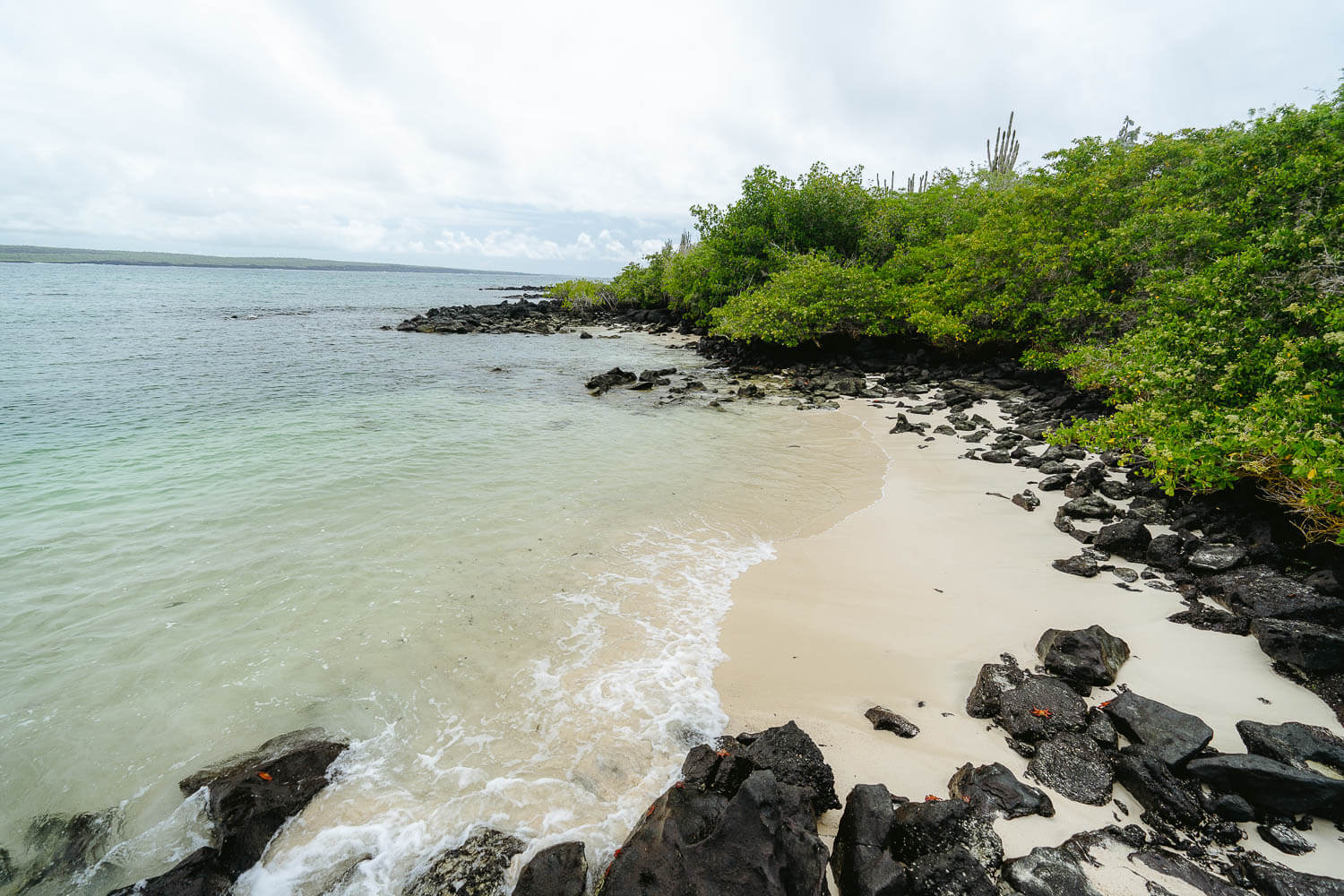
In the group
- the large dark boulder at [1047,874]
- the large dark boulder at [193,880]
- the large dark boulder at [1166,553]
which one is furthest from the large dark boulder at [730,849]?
the large dark boulder at [1166,553]

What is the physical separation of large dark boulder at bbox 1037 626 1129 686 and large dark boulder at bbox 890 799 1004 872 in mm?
2178

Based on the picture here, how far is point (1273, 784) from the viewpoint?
11.7 ft

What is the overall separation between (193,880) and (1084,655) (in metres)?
7.31

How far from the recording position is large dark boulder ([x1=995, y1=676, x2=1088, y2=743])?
4445 mm

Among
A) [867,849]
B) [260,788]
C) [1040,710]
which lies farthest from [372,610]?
[1040,710]

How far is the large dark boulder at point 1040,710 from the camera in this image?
445 centimetres

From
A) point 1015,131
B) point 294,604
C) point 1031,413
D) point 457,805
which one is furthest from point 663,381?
point 1015,131

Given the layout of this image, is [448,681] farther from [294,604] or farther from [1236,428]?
[1236,428]

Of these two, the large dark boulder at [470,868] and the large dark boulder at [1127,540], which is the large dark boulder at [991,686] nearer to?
the large dark boulder at [1127,540]

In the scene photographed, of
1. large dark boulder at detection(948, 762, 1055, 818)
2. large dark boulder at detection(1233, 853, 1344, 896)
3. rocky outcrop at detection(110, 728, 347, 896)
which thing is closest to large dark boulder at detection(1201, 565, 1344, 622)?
large dark boulder at detection(1233, 853, 1344, 896)

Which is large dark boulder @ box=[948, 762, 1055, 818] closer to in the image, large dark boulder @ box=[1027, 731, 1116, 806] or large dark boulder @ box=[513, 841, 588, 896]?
large dark boulder @ box=[1027, 731, 1116, 806]

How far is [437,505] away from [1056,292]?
19330mm

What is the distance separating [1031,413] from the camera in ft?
48.4

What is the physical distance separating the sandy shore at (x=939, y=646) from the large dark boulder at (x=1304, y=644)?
190mm
